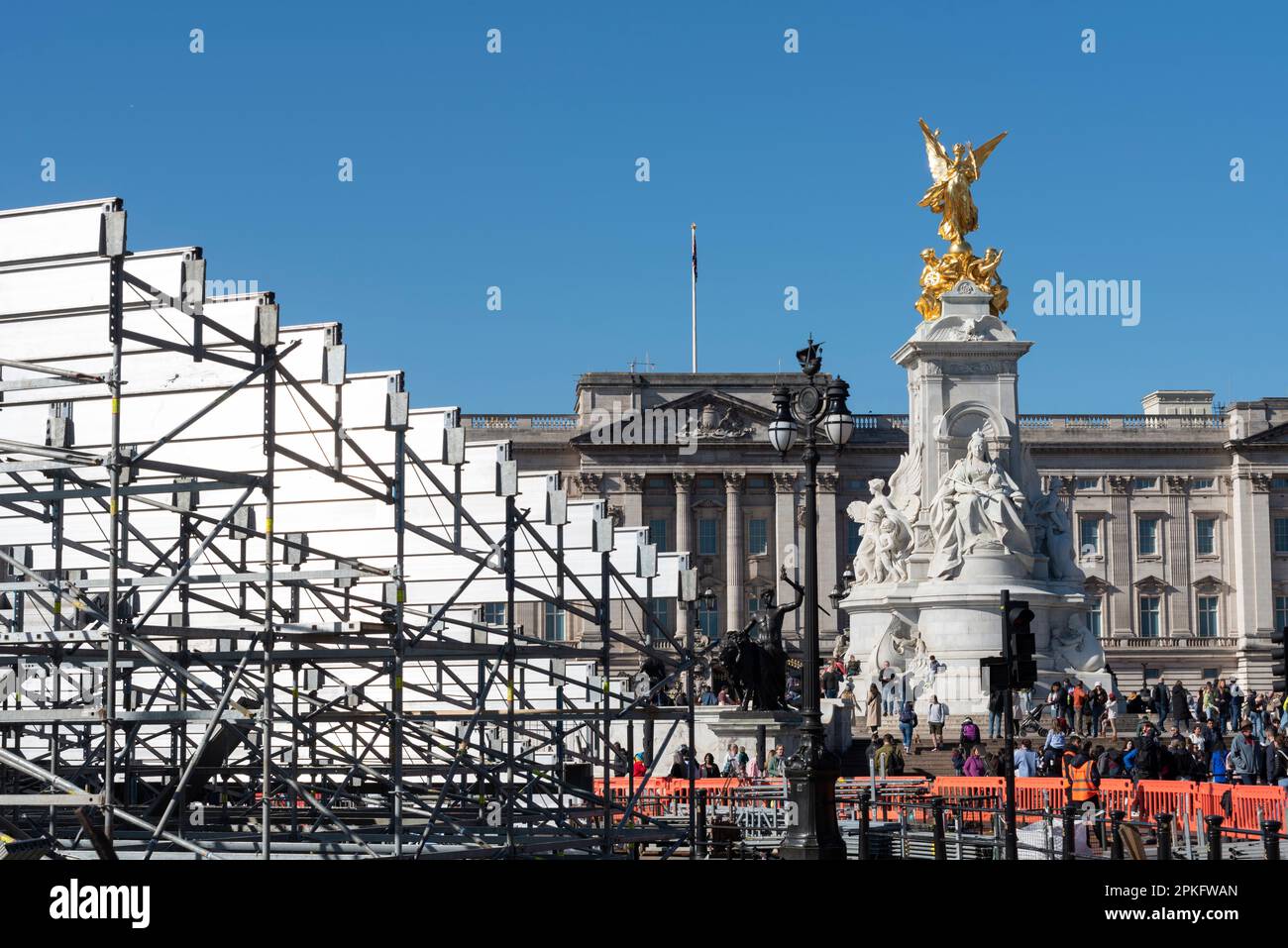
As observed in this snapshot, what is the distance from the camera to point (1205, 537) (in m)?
102

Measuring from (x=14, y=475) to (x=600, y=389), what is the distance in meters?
78.9

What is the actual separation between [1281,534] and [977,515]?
60668 millimetres

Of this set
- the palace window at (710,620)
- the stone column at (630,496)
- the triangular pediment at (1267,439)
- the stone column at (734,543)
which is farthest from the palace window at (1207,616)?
the stone column at (630,496)

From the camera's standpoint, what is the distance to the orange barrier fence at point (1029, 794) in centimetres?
2409

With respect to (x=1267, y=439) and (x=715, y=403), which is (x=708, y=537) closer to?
(x=715, y=403)

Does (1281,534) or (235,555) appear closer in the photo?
(235,555)

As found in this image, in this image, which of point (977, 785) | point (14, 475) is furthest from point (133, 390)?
point (977, 785)

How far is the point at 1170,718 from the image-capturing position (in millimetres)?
50062

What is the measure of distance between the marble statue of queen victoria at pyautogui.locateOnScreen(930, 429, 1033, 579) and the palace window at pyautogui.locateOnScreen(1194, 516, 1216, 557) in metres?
58.2

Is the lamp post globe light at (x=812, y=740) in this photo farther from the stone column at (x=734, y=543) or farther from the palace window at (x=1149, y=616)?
the palace window at (x=1149, y=616)

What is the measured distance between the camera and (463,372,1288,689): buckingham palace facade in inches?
3937

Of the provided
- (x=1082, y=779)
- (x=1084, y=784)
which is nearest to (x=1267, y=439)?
(x=1082, y=779)
